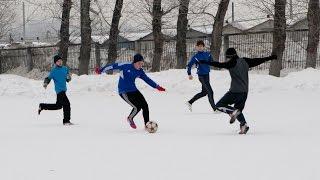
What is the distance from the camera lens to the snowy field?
5.82 m

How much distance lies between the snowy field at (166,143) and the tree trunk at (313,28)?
4.59 meters

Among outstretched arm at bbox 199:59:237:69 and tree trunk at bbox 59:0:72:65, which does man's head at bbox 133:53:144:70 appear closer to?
outstretched arm at bbox 199:59:237:69

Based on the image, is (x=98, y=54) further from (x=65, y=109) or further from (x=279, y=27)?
(x=65, y=109)

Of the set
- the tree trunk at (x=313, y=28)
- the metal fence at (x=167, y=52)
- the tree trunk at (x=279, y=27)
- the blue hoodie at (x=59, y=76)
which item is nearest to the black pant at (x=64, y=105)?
the blue hoodie at (x=59, y=76)

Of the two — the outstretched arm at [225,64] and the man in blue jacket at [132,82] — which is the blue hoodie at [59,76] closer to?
the man in blue jacket at [132,82]

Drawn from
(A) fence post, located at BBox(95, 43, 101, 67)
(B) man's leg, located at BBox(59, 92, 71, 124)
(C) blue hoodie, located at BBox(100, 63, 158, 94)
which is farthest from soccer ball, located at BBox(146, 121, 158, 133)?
(A) fence post, located at BBox(95, 43, 101, 67)

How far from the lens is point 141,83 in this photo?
19312mm

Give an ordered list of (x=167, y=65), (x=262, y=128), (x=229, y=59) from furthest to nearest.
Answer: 1. (x=167, y=65)
2. (x=262, y=128)
3. (x=229, y=59)

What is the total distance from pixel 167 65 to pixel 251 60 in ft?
62.3

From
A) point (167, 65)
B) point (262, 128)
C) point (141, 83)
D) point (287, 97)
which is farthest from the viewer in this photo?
point (167, 65)

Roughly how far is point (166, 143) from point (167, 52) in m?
20.4

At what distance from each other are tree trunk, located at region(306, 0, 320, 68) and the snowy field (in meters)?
4.59

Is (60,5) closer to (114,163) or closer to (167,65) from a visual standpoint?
(167,65)

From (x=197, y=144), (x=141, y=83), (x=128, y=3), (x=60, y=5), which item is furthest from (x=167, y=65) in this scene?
(x=197, y=144)
